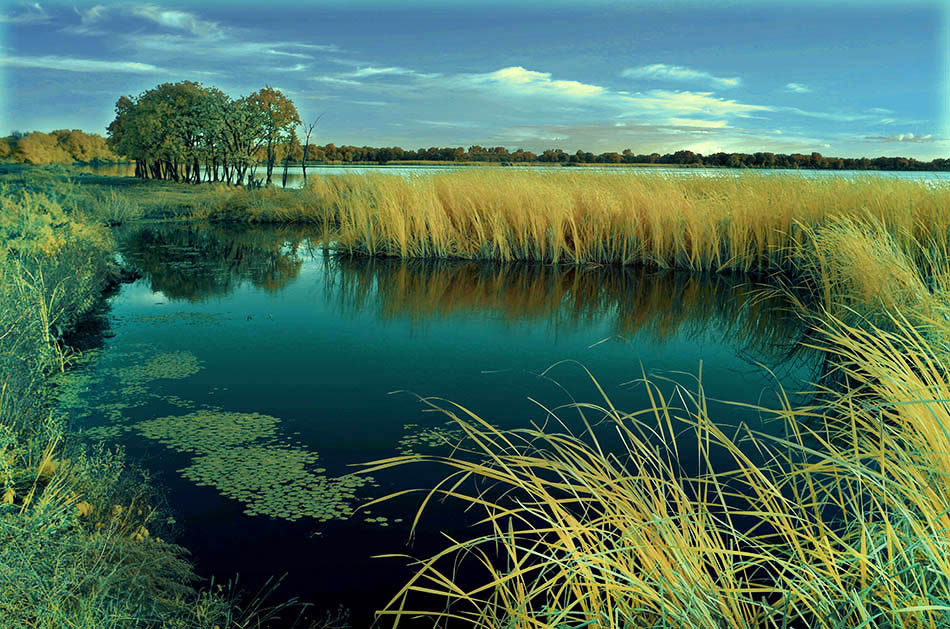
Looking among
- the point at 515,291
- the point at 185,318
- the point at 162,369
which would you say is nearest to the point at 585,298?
the point at 515,291

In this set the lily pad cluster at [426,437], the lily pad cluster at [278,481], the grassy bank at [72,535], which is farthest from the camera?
the lily pad cluster at [426,437]

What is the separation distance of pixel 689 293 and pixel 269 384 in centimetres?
497

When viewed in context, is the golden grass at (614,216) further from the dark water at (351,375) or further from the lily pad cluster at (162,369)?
the lily pad cluster at (162,369)

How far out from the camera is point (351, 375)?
4688 mm

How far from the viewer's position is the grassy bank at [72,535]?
1875mm

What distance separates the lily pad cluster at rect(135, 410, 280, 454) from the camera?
140 inches

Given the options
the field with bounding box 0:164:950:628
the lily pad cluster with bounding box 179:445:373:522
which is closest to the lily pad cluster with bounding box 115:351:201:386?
the field with bounding box 0:164:950:628

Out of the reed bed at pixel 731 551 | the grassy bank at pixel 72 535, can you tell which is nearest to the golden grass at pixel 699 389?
the reed bed at pixel 731 551

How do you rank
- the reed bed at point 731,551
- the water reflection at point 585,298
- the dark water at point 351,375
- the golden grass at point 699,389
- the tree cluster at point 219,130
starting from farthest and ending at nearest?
the tree cluster at point 219,130
the water reflection at point 585,298
the dark water at point 351,375
the golden grass at point 699,389
the reed bed at point 731,551

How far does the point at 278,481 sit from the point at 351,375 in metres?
1.55

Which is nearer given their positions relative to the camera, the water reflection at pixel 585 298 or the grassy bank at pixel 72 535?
the grassy bank at pixel 72 535

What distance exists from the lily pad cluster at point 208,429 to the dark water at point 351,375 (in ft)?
0.05

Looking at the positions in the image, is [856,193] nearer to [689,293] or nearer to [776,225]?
[776,225]

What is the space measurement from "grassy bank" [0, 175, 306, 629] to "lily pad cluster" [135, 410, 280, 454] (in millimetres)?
303
